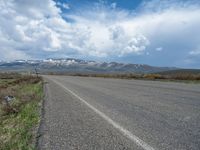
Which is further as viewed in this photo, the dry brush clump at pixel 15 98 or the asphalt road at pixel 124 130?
the dry brush clump at pixel 15 98

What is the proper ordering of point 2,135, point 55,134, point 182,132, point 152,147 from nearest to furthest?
point 152,147
point 182,132
point 55,134
point 2,135

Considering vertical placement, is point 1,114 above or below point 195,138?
below

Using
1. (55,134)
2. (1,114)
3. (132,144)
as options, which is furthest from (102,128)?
(1,114)

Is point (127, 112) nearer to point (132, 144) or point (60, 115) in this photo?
point (60, 115)

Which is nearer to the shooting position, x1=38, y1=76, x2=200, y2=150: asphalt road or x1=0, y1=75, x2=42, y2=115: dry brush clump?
x1=38, y1=76, x2=200, y2=150: asphalt road

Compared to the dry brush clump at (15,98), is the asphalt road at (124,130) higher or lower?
higher

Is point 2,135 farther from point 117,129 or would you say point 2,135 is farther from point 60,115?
point 117,129

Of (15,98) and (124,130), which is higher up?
(124,130)

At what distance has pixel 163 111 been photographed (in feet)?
33.2

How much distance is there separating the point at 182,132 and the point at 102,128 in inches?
81.8

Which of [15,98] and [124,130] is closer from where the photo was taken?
[124,130]

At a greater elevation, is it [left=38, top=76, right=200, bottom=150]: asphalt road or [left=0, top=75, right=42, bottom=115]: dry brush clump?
[left=38, top=76, right=200, bottom=150]: asphalt road

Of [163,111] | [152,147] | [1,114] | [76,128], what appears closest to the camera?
[152,147]

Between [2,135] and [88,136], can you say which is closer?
[88,136]
